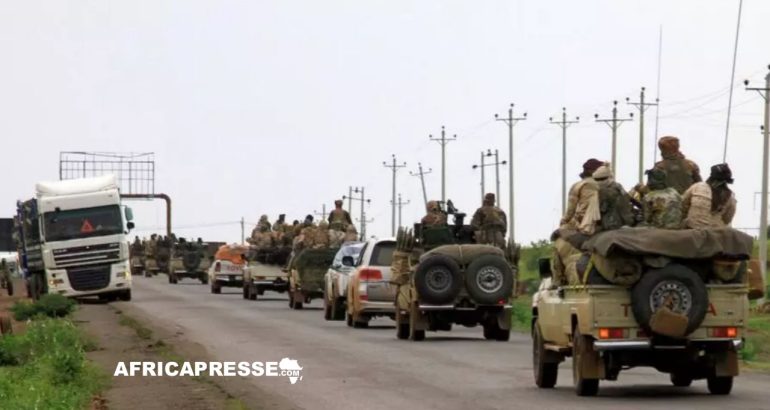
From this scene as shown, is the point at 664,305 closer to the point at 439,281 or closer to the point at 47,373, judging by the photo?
the point at 47,373

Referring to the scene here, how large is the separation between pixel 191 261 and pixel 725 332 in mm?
64179

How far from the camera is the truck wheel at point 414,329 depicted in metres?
32.0

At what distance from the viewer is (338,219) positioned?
50.7 metres

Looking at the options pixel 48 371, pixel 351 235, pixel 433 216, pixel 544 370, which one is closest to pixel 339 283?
pixel 433 216

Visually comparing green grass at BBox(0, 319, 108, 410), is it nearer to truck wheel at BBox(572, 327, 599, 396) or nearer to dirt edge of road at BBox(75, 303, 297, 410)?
dirt edge of road at BBox(75, 303, 297, 410)

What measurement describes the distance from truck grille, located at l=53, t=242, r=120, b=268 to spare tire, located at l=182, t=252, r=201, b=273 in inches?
1129

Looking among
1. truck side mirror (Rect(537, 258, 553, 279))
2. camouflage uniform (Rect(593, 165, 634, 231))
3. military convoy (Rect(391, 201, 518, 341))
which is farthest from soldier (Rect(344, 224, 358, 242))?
camouflage uniform (Rect(593, 165, 634, 231))

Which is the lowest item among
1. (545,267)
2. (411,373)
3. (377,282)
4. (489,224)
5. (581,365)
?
(411,373)

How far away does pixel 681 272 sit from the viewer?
1911cm

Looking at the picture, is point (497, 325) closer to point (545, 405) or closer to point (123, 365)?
point (123, 365)

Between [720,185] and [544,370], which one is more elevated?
[720,185]

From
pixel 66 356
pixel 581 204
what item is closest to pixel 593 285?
pixel 581 204

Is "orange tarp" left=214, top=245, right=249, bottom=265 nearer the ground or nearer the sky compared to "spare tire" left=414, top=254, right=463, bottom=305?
nearer the ground

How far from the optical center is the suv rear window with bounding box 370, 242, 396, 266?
36.5 meters
